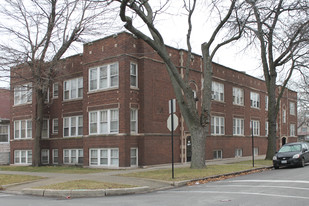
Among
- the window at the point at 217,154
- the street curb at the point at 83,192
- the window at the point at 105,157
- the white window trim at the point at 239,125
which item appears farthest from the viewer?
the white window trim at the point at 239,125

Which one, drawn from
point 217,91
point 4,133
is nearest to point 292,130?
point 217,91

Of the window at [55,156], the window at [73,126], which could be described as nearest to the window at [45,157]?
the window at [55,156]

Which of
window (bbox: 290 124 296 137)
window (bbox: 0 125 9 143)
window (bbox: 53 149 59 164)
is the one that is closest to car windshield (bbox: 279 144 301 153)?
window (bbox: 53 149 59 164)

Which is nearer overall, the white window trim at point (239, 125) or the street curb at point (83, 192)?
the street curb at point (83, 192)

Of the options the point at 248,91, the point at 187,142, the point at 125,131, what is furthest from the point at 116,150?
the point at 248,91

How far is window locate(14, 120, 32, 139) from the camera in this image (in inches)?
1079

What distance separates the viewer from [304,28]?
893 inches

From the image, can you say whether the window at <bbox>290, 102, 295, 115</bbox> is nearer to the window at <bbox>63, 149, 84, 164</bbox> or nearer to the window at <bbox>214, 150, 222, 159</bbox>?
the window at <bbox>214, 150, 222, 159</bbox>

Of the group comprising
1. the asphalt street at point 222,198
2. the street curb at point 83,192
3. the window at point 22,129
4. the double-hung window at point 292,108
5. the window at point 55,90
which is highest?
the window at point 55,90

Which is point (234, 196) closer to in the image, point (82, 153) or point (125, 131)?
point (125, 131)

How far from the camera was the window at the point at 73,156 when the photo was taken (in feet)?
80.4

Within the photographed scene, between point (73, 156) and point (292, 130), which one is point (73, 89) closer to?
point (73, 156)

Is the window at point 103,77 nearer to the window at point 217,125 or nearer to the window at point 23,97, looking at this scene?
the window at point 23,97

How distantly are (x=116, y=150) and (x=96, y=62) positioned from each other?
19.5 feet
